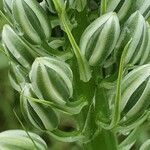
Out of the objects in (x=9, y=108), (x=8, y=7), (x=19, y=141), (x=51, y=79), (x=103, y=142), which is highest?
(x=8, y=7)

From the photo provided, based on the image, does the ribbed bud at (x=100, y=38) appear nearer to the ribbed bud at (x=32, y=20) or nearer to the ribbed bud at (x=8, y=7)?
the ribbed bud at (x=32, y=20)

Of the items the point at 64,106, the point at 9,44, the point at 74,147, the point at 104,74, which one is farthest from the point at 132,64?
the point at 74,147

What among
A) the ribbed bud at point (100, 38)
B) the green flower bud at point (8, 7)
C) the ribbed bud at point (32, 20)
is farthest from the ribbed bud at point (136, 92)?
the green flower bud at point (8, 7)

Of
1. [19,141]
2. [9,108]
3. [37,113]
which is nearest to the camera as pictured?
[37,113]

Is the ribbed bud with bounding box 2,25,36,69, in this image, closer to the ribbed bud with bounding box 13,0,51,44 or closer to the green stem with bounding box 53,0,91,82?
the ribbed bud with bounding box 13,0,51,44

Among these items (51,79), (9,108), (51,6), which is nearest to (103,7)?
(51,6)

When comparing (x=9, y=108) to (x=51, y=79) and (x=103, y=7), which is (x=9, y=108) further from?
(x=103, y=7)

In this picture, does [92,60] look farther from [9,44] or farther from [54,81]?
[9,44]
